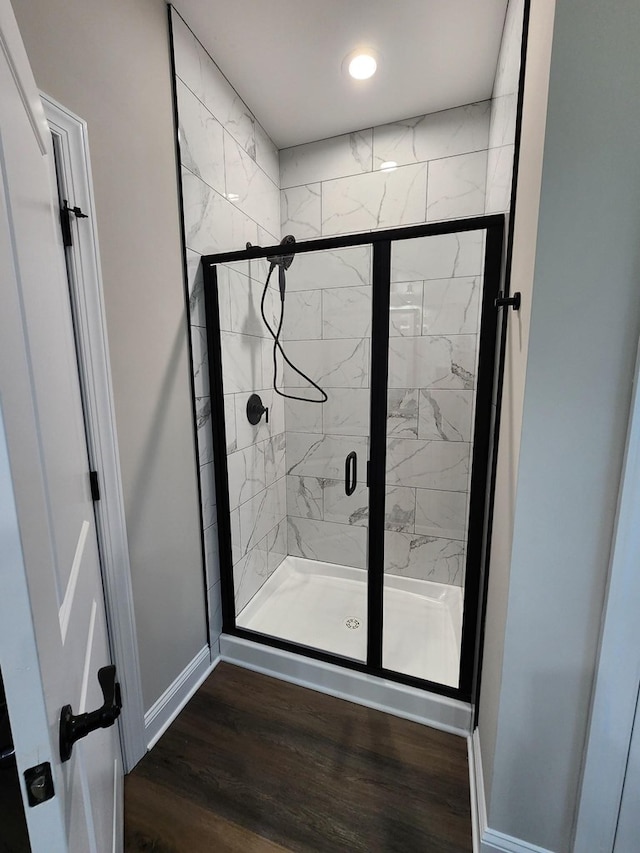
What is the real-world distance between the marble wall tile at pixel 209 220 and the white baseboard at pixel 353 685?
1.96 metres

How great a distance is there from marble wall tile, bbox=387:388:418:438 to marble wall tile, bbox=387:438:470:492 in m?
0.05

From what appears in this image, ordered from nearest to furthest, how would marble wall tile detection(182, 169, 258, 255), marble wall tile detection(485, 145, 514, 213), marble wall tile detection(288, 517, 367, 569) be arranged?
marble wall tile detection(485, 145, 514, 213)
marble wall tile detection(182, 169, 258, 255)
marble wall tile detection(288, 517, 367, 569)

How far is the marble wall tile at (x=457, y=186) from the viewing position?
202cm

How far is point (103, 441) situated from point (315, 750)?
144 cm

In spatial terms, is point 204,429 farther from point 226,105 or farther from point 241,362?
point 226,105

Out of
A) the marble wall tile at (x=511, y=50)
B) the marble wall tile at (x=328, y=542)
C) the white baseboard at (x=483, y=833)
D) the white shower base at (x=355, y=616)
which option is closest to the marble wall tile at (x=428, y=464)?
the marble wall tile at (x=328, y=542)

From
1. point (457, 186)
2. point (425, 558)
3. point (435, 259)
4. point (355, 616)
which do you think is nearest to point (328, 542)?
point (355, 616)

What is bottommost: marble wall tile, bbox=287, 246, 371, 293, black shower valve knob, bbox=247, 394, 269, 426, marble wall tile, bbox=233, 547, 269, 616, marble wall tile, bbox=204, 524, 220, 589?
marble wall tile, bbox=233, 547, 269, 616

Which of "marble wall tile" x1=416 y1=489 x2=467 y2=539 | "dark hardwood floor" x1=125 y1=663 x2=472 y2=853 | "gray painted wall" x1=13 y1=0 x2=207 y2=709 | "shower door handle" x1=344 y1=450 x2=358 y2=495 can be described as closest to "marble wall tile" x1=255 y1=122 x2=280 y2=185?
"gray painted wall" x1=13 y1=0 x2=207 y2=709

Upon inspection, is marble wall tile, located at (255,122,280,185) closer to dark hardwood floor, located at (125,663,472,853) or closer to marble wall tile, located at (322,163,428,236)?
marble wall tile, located at (322,163,428,236)

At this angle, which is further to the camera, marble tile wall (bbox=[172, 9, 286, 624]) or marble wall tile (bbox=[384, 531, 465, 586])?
marble wall tile (bbox=[384, 531, 465, 586])

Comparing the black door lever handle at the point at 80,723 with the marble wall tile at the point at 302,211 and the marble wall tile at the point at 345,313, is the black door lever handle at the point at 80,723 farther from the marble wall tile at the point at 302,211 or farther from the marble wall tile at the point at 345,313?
the marble wall tile at the point at 302,211

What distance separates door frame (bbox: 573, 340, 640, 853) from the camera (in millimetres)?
809

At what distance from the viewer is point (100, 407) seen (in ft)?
3.82
